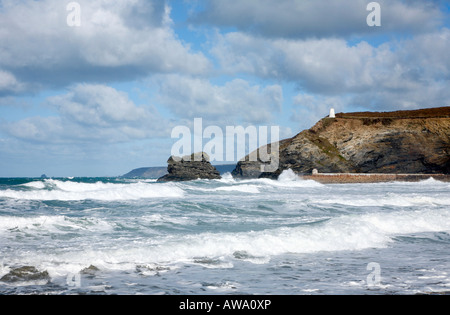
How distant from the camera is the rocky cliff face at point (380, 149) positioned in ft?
192

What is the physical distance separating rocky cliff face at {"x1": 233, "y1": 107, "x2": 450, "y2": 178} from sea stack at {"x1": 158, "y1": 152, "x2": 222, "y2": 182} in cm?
885

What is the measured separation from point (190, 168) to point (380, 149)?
27.1 metres

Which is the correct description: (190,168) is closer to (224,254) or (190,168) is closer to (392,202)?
(392,202)

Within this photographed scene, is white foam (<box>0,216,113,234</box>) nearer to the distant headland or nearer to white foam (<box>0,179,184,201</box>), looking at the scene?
white foam (<box>0,179,184,201</box>)

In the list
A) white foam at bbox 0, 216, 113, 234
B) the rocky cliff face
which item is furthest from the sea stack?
white foam at bbox 0, 216, 113, 234

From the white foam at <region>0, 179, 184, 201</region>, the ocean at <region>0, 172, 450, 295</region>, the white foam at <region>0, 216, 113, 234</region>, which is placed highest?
the white foam at <region>0, 179, 184, 201</region>

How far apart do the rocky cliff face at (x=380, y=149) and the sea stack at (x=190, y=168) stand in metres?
8.85

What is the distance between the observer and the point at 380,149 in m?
59.9

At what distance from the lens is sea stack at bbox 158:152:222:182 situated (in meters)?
61.6

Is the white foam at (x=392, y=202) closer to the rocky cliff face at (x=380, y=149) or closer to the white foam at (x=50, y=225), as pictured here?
the white foam at (x=50, y=225)

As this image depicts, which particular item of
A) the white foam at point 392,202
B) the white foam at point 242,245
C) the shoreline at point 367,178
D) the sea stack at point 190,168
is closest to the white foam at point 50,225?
the white foam at point 242,245

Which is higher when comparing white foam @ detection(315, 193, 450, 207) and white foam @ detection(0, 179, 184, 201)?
white foam @ detection(0, 179, 184, 201)
